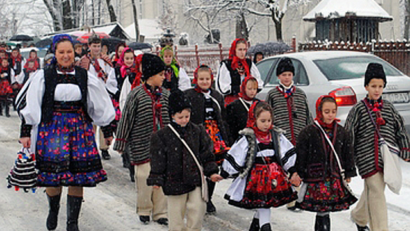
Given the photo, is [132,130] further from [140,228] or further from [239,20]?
[239,20]

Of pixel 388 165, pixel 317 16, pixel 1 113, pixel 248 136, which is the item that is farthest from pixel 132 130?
pixel 317 16

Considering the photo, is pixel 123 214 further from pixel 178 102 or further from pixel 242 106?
pixel 178 102

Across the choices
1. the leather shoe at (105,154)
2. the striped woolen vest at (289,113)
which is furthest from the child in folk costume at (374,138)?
the leather shoe at (105,154)

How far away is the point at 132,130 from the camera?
6418mm

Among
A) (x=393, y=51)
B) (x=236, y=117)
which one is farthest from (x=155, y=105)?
(x=393, y=51)

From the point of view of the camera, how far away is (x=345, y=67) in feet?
30.8

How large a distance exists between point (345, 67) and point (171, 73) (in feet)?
9.49

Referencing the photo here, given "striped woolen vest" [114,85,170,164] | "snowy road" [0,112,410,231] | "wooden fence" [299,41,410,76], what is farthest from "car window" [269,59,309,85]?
"wooden fence" [299,41,410,76]

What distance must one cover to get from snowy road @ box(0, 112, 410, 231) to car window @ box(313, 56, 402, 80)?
Result: 1.72 meters

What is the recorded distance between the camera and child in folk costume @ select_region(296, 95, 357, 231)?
5359 mm

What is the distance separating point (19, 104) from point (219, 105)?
7.28 feet

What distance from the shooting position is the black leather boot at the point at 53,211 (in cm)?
604

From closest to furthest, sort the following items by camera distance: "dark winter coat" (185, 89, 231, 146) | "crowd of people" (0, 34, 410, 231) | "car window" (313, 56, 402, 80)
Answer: "crowd of people" (0, 34, 410, 231) < "dark winter coat" (185, 89, 231, 146) < "car window" (313, 56, 402, 80)

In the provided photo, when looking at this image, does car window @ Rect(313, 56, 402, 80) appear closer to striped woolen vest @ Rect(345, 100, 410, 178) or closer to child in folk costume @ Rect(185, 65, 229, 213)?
child in folk costume @ Rect(185, 65, 229, 213)
